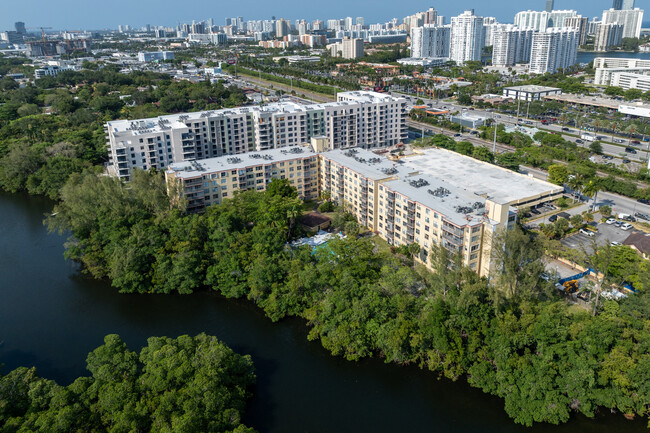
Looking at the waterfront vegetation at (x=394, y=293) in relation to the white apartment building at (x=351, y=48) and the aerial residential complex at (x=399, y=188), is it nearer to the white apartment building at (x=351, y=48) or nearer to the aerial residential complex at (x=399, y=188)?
the aerial residential complex at (x=399, y=188)

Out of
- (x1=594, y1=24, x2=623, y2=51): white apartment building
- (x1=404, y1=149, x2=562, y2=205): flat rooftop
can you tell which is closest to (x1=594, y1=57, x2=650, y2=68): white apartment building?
(x1=594, y1=24, x2=623, y2=51): white apartment building

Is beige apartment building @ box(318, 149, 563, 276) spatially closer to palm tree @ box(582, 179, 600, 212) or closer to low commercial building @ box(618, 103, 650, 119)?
palm tree @ box(582, 179, 600, 212)

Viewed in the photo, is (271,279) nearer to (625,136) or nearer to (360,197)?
(360,197)

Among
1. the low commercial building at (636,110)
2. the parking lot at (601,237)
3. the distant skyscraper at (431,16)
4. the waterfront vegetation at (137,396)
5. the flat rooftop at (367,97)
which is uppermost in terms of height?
the distant skyscraper at (431,16)

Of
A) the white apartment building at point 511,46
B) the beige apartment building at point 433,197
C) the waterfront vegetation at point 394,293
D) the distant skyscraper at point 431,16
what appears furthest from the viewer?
the distant skyscraper at point 431,16

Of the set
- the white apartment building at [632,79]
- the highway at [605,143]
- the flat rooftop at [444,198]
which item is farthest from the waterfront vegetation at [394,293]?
the white apartment building at [632,79]

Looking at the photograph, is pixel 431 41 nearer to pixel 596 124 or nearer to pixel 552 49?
pixel 552 49

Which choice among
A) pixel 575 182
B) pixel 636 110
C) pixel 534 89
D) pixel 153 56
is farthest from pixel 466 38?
pixel 575 182
